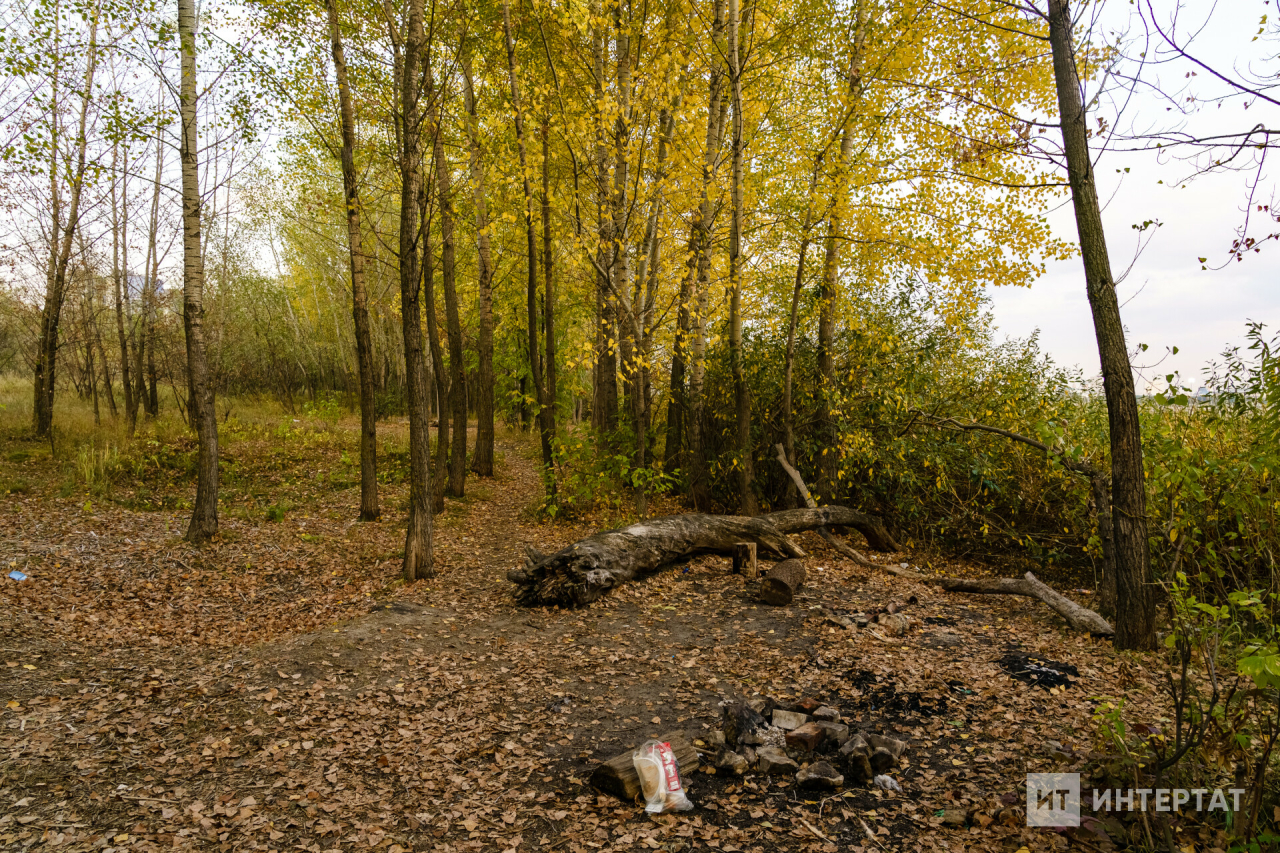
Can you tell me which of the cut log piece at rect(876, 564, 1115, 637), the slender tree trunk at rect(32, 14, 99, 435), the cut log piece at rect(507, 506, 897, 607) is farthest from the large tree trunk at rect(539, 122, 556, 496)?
the slender tree trunk at rect(32, 14, 99, 435)

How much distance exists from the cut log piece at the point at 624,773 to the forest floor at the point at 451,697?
0.25ft

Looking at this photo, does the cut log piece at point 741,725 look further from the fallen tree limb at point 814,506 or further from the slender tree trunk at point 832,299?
the slender tree trunk at point 832,299

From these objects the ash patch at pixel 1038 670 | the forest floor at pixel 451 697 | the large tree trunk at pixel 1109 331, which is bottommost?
the forest floor at pixel 451 697

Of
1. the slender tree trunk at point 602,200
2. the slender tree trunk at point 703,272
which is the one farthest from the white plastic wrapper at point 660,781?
the slender tree trunk at point 703,272

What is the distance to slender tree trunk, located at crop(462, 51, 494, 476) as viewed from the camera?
12094 millimetres

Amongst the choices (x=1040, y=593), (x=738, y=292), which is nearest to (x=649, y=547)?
(x=738, y=292)

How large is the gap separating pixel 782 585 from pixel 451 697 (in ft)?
A: 12.4

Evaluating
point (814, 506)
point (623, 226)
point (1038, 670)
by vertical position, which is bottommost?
point (1038, 670)

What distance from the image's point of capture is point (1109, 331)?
5.28m

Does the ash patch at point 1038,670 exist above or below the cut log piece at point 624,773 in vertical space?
above

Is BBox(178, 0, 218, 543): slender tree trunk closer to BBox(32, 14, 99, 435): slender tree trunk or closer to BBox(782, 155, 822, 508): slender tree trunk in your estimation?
BBox(32, 14, 99, 435): slender tree trunk

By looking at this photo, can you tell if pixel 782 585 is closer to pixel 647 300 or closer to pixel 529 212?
pixel 529 212

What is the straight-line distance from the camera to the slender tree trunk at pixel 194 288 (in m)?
8.51

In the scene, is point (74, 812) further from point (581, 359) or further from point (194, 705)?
point (581, 359)
